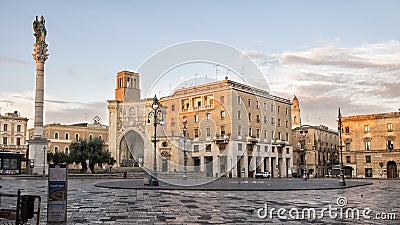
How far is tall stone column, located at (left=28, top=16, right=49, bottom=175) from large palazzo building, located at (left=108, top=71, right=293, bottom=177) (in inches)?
550

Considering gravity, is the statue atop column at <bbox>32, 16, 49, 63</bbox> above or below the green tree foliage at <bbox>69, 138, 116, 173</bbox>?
above

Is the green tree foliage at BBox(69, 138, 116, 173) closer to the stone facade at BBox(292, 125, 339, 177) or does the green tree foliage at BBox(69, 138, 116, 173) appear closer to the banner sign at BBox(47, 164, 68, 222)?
the stone facade at BBox(292, 125, 339, 177)

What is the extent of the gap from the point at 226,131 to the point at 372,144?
22.1 meters

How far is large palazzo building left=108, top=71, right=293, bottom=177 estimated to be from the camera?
57562mm

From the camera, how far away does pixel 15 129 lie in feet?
294

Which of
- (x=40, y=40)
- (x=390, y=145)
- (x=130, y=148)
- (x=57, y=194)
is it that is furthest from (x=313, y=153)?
(x=57, y=194)

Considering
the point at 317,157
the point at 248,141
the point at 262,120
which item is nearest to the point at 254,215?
the point at 248,141

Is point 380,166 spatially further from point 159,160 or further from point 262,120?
point 159,160

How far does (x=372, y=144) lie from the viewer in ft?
212

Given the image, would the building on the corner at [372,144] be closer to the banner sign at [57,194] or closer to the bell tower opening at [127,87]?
the bell tower opening at [127,87]

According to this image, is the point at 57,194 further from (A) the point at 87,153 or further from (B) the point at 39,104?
(A) the point at 87,153

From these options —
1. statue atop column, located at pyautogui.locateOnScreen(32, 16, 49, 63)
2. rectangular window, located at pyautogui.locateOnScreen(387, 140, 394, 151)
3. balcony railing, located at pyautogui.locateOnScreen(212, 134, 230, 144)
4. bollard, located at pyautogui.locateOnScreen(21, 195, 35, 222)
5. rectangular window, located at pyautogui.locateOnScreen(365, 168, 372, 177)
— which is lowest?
rectangular window, located at pyautogui.locateOnScreen(365, 168, 372, 177)

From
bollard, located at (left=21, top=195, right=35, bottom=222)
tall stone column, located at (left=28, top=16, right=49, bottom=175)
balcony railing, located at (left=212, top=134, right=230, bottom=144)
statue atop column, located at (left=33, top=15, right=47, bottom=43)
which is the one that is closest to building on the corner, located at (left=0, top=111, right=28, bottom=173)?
tall stone column, located at (left=28, top=16, right=49, bottom=175)

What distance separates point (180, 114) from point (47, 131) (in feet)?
153
